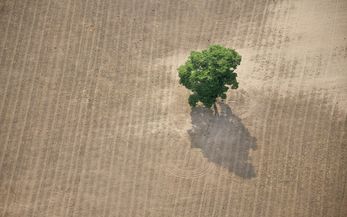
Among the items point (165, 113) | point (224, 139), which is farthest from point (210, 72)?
point (224, 139)

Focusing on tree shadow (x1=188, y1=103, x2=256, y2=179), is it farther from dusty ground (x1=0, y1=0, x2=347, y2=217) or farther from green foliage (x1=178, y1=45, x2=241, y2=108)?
green foliage (x1=178, y1=45, x2=241, y2=108)

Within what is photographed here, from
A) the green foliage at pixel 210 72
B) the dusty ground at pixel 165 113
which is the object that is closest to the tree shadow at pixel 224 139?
the dusty ground at pixel 165 113

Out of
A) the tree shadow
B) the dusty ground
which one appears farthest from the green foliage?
the dusty ground

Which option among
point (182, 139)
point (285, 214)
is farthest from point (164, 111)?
point (285, 214)

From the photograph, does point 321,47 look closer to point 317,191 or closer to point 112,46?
point 317,191

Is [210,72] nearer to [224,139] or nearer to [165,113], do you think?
[165,113]

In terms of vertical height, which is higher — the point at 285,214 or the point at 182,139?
the point at 182,139

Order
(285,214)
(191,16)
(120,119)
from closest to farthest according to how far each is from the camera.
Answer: (285,214), (120,119), (191,16)

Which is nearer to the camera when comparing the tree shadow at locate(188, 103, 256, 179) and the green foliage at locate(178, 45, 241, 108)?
the green foliage at locate(178, 45, 241, 108)
